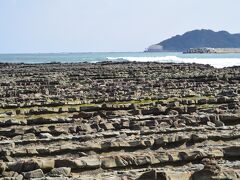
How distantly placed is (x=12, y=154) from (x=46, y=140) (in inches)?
70.0

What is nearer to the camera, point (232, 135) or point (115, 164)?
point (115, 164)

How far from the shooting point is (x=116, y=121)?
58.1ft

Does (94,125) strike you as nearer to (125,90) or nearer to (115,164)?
(115,164)

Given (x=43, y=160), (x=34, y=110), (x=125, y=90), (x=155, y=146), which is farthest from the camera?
(x=125, y=90)

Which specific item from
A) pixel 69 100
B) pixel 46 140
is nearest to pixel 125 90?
pixel 69 100

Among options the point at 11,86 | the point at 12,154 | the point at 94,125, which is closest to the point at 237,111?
the point at 94,125

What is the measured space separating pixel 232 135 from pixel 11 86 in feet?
71.5

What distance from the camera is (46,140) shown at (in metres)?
14.9

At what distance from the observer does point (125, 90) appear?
29.6 metres

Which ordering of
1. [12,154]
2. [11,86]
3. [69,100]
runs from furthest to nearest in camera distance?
[11,86] < [69,100] < [12,154]

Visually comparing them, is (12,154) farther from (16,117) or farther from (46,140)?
(16,117)

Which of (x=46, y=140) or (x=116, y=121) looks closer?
(x=46, y=140)

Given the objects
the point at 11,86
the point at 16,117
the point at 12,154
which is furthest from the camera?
the point at 11,86

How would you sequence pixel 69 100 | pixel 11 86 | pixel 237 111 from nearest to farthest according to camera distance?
pixel 237 111
pixel 69 100
pixel 11 86
